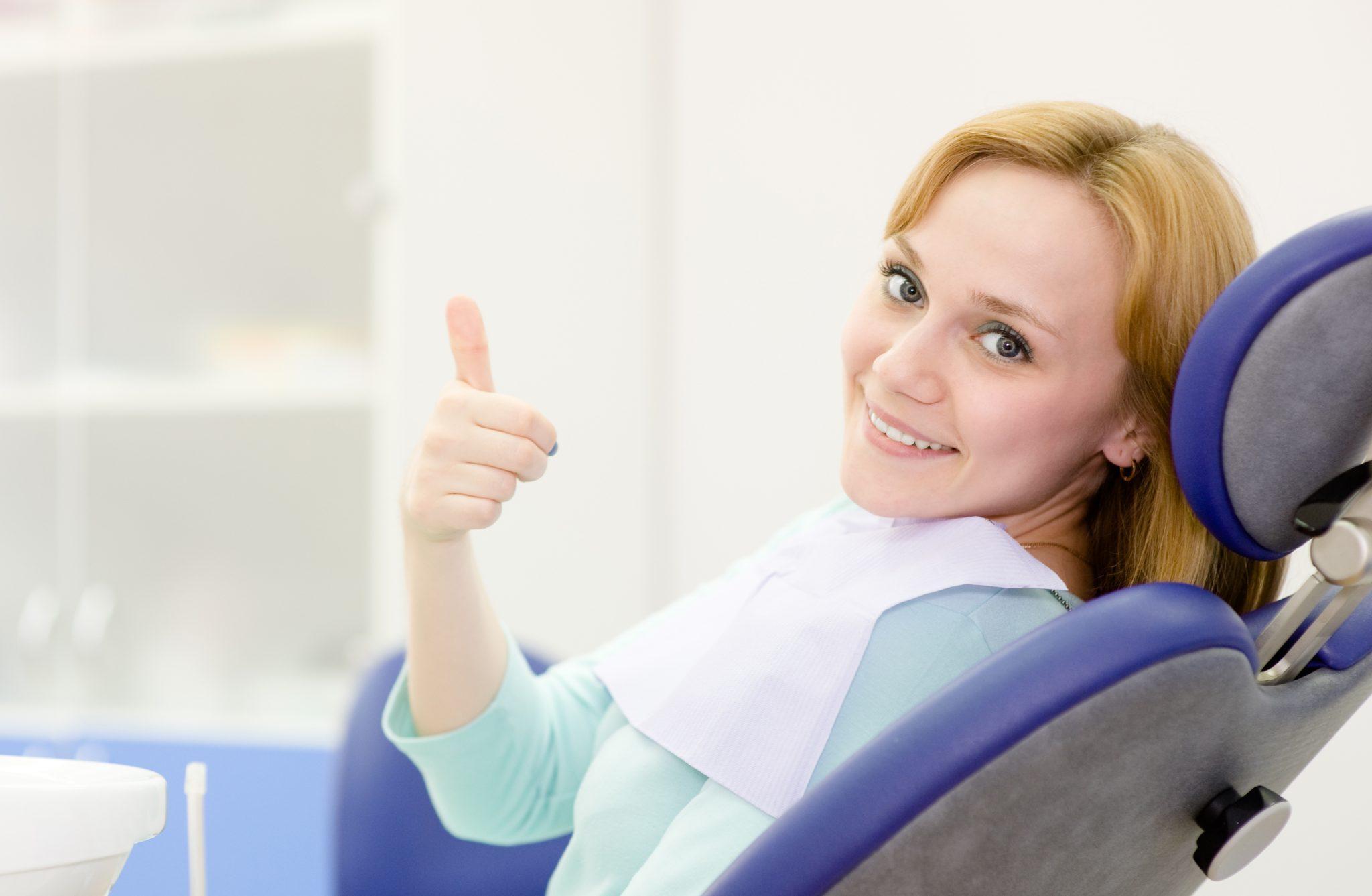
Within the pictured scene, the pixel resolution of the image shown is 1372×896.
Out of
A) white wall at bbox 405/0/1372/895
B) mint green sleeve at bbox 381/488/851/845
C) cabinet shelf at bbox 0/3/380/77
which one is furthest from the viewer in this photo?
cabinet shelf at bbox 0/3/380/77

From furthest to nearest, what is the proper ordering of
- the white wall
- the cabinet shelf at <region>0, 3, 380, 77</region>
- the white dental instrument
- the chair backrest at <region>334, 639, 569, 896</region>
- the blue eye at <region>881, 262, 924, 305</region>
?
the cabinet shelf at <region>0, 3, 380, 77</region>, the white wall, the chair backrest at <region>334, 639, 569, 896</region>, the blue eye at <region>881, 262, 924, 305</region>, the white dental instrument

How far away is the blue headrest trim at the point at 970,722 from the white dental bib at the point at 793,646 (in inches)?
8.3

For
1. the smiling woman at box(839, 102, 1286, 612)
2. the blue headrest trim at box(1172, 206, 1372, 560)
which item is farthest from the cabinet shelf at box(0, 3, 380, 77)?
the blue headrest trim at box(1172, 206, 1372, 560)

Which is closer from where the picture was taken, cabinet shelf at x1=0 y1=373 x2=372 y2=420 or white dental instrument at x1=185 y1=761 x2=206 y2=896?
white dental instrument at x1=185 y1=761 x2=206 y2=896

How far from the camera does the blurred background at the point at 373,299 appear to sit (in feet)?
6.76

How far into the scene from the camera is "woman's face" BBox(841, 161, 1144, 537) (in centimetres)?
87

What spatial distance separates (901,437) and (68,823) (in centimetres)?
62

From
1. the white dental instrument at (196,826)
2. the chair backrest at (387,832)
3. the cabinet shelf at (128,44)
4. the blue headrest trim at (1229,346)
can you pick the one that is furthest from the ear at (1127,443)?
the cabinet shelf at (128,44)

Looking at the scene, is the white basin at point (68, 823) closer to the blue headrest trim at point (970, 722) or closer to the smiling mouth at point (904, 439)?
the blue headrest trim at point (970, 722)

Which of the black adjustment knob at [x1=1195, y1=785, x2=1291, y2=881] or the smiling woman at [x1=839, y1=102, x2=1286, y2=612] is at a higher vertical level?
the smiling woman at [x1=839, y1=102, x2=1286, y2=612]

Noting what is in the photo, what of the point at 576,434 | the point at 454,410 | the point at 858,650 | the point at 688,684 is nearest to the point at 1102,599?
the point at 858,650

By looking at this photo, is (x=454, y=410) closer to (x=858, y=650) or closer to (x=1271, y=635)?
(x=858, y=650)

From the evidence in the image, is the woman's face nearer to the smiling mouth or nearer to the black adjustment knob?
the smiling mouth

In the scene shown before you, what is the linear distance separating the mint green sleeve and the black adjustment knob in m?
0.51
